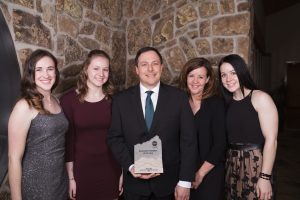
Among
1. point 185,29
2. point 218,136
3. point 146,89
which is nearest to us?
point 146,89

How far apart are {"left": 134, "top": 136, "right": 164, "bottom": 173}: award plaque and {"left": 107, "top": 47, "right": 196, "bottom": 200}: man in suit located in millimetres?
91

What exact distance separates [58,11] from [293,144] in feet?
18.1

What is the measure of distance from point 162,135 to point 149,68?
40cm

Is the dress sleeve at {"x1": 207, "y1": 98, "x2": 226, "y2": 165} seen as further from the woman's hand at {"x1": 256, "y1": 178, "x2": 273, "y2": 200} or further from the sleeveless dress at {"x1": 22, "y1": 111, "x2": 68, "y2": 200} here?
the sleeveless dress at {"x1": 22, "y1": 111, "x2": 68, "y2": 200}

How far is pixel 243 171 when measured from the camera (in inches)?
77.4

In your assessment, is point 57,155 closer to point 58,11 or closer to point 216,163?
point 216,163

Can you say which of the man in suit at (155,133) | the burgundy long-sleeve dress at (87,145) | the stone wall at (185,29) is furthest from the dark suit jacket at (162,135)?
the stone wall at (185,29)

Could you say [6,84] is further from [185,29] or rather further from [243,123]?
[185,29]

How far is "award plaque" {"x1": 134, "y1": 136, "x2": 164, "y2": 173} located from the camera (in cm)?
171

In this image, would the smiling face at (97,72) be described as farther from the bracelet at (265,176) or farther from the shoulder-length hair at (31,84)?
the bracelet at (265,176)

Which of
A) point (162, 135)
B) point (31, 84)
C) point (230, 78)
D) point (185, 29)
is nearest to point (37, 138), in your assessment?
point (31, 84)

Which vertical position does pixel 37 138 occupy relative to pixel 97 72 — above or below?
below

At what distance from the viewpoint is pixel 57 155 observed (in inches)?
68.5

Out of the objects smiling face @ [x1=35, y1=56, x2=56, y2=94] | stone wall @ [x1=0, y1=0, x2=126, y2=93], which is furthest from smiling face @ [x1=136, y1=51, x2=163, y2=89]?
stone wall @ [x1=0, y1=0, x2=126, y2=93]
